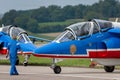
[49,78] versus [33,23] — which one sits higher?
[33,23]

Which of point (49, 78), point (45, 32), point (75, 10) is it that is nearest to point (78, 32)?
point (49, 78)

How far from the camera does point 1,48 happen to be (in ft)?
129

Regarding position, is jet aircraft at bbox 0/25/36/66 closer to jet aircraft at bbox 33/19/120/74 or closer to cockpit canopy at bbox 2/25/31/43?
cockpit canopy at bbox 2/25/31/43

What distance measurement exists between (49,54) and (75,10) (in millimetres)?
112545

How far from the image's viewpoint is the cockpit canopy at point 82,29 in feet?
96.0

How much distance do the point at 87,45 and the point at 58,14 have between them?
109 meters

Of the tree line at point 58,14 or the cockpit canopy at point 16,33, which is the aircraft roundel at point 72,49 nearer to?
the cockpit canopy at point 16,33

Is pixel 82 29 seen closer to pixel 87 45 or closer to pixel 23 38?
pixel 87 45

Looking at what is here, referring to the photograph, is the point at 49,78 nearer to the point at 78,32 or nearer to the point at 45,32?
the point at 78,32

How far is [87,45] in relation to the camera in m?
29.2

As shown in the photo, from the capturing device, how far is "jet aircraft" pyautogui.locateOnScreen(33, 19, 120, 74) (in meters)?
28.8

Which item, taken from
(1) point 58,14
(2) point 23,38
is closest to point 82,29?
(2) point 23,38

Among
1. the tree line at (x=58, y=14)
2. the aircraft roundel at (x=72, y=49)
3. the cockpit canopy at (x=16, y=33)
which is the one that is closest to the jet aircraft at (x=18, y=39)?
the cockpit canopy at (x=16, y=33)

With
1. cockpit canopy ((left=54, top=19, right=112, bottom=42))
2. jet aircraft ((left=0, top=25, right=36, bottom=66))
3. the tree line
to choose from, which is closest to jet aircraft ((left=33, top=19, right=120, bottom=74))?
cockpit canopy ((left=54, top=19, right=112, bottom=42))
